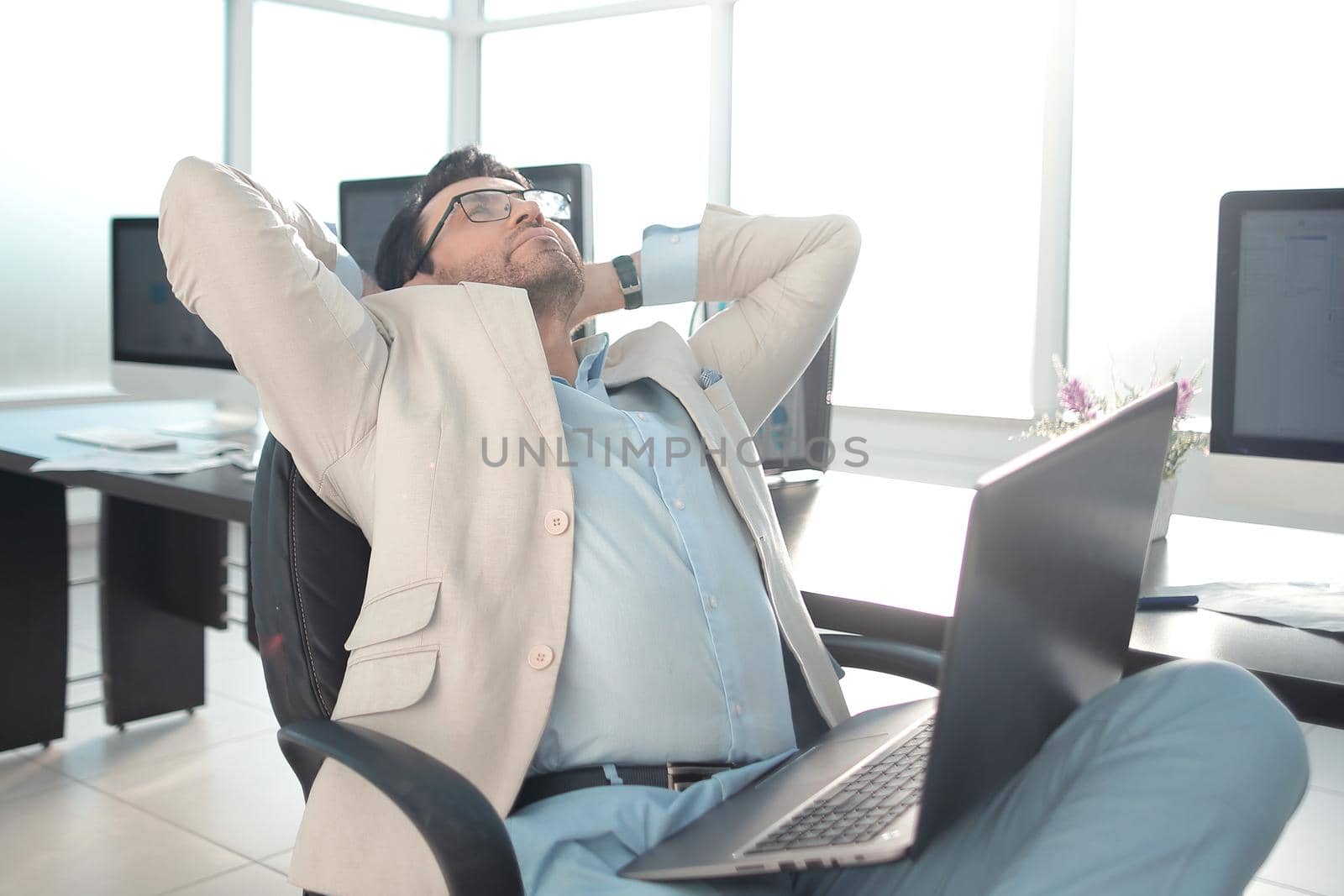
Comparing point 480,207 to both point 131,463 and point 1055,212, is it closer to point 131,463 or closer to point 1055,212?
point 131,463

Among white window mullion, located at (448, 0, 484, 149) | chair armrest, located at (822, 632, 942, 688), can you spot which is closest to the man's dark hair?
chair armrest, located at (822, 632, 942, 688)

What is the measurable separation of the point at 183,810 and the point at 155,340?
1424mm

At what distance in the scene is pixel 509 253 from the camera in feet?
5.97

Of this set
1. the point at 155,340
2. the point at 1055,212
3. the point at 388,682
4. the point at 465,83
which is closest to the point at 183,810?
the point at 155,340

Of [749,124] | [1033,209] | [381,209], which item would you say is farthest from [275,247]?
[749,124]

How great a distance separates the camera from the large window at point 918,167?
16.2 ft

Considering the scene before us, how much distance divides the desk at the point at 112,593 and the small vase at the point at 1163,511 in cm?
204

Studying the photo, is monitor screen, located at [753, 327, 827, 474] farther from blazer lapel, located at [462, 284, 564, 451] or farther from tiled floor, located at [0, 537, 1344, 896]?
blazer lapel, located at [462, 284, 564, 451]

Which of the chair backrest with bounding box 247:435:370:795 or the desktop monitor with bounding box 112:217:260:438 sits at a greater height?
the desktop monitor with bounding box 112:217:260:438

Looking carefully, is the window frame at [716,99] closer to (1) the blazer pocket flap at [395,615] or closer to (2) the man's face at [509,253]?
(2) the man's face at [509,253]

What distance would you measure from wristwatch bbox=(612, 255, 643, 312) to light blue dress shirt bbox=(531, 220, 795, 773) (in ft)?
1.26

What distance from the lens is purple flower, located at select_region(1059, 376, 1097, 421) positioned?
2143 mm

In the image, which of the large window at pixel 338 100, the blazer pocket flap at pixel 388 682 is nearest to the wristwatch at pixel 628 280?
the blazer pocket flap at pixel 388 682

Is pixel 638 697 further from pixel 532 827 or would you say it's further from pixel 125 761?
pixel 125 761
